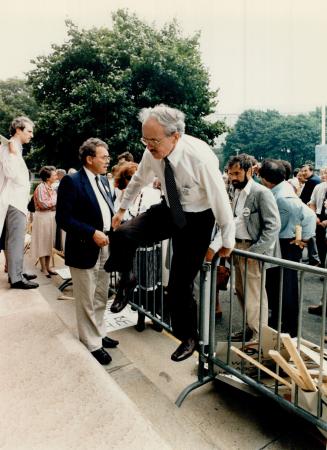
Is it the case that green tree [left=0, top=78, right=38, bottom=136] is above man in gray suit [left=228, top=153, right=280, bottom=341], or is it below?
above

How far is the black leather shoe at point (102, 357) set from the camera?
11.4ft

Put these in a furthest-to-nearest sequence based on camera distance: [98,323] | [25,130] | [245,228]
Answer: [25,130] → [245,228] → [98,323]

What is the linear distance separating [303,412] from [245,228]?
1946mm

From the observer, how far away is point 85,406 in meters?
2.27

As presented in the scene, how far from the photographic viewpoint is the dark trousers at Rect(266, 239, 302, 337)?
13.7 feet

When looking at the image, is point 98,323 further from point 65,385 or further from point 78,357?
point 65,385

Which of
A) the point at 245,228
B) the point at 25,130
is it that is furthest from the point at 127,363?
the point at 25,130

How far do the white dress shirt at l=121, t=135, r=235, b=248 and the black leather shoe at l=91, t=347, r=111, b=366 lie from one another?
1718 millimetres

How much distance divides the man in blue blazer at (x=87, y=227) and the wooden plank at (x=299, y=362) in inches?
65.9

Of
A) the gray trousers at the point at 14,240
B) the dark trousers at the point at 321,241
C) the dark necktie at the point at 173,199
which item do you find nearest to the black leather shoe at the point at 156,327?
the gray trousers at the point at 14,240

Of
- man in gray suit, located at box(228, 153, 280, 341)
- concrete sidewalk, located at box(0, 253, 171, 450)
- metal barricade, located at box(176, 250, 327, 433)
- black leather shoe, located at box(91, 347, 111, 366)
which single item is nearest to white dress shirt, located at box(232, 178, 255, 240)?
man in gray suit, located at box(228, 153, 280, 341)

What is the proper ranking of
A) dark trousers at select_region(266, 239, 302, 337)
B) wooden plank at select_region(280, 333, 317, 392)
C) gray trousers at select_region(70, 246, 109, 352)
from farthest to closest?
dark trousers at select_region(266, 239, 302, 337) → gray trousers at select_region(70, 246, 109, 352) → wooden plank at select_region(280, 333, 317, 392)

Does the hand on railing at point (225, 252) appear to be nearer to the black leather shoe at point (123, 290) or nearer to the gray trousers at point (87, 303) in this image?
the black leather shoe at point (123, 290)

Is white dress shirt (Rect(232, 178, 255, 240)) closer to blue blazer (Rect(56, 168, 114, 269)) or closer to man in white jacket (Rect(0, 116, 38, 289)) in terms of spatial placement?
blue blazer (Rect(56, 168, 114, 269))
